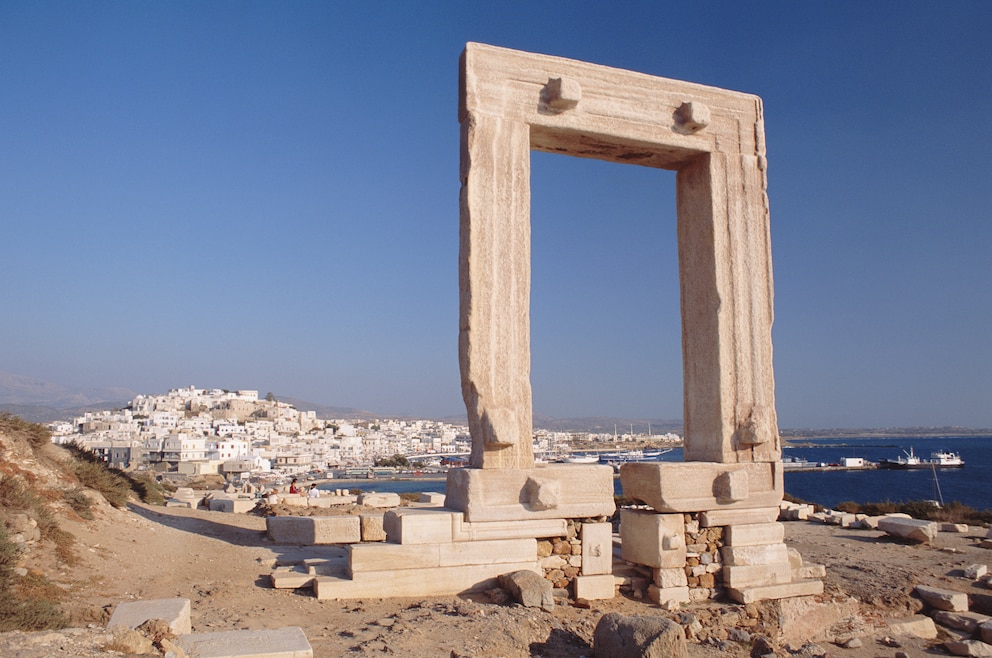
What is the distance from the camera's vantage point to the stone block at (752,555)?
8.06m

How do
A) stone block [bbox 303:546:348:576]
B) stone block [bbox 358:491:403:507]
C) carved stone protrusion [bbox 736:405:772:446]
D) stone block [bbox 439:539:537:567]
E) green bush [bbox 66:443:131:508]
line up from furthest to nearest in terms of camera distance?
stone block [bbox 358:491:403:507], green bush [bbox 66:443:131:508], carved stone protrusion [bbox 736:405:772:446], stone block [bbox 303:546:348:576], stone block [bbox 439:539:537:567]

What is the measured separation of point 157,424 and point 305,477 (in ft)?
77.0

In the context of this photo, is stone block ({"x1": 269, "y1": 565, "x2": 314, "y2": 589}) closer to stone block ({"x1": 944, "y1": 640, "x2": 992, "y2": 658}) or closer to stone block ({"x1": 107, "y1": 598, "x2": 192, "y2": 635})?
stone block ({"x1": 107, "y1": 598, "x2": 192, "y2": 635})

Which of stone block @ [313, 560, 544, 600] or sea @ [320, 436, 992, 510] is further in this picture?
sea @ [320, 436, 992, 510]

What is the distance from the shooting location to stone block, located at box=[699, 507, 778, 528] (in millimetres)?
8078

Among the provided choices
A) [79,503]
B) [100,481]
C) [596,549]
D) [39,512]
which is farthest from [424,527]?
[100,481]

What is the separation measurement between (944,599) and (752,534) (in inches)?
83.4

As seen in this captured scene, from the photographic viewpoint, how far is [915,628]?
752 cm

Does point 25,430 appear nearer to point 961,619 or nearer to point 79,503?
point 79,503

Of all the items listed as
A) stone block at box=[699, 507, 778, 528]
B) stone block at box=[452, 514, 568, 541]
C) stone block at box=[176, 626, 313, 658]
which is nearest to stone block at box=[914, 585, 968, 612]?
stone block at box=[699, 507, 778, 528]

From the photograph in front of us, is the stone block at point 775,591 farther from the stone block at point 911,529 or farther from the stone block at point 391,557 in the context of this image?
the stone block at point 911,529

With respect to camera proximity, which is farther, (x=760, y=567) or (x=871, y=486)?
(x=871, y=486)

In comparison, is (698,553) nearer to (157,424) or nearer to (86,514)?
(86,514)

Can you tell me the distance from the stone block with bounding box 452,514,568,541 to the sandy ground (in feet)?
1.94
